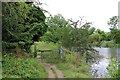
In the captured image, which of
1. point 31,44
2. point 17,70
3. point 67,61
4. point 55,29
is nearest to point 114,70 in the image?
point 17,70

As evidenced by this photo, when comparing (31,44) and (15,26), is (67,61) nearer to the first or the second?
(31,44)

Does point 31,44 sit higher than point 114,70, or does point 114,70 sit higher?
point 31,44

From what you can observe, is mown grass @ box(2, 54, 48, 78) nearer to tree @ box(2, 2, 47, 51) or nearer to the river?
tree @ box(2, 2, 47, 51)

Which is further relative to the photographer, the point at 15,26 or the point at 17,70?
the point at 15,26

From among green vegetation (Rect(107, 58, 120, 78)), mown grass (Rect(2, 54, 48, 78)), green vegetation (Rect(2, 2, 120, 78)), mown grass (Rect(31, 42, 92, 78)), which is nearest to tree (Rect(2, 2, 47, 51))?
green vegetation (Rect(2, 2, 120, 78))

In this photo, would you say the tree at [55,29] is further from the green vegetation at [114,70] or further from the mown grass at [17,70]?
the green vegetation at [114,70]

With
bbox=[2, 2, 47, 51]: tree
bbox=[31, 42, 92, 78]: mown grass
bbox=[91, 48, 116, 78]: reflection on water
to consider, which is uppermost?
bbox=[2, 2, 47, 51]: tree

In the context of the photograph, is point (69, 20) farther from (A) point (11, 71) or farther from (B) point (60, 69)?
(A) point (11, 71)

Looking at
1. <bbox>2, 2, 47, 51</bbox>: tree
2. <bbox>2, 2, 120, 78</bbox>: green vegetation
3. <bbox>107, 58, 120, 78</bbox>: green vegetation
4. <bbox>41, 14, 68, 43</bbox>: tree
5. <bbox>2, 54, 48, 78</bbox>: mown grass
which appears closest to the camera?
<bbox>107, 58, 120, 78</bbox>: green vegetation

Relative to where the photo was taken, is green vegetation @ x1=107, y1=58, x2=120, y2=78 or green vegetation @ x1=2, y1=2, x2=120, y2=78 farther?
green vegetation @ x1=2, y1=2, x2=120, y2=78

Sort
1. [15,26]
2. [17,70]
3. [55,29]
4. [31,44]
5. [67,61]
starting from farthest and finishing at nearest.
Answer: [55,29] < [31,44] < [67,61] < [15,26] < [17,70]

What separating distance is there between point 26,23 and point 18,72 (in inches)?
163

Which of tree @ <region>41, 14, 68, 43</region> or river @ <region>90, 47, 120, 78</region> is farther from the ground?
tree @ <region>41, 14, 68, 43</region>

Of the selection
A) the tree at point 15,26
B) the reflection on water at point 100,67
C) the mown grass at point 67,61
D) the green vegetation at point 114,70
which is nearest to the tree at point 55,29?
the mown grass at point 67,61
